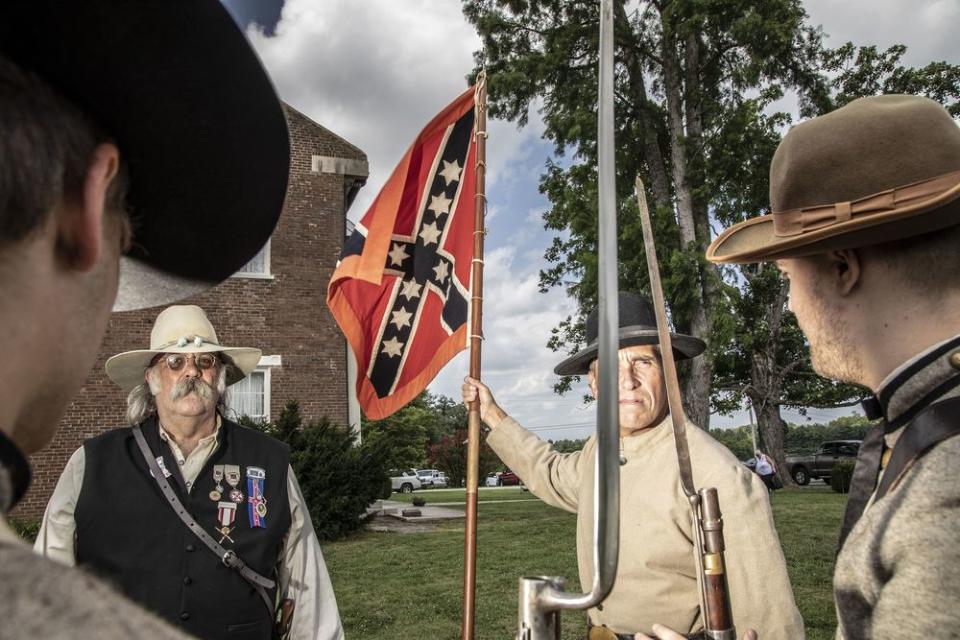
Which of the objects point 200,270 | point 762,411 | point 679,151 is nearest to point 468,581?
point 200,270

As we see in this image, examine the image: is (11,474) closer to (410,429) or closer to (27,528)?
(27,528)

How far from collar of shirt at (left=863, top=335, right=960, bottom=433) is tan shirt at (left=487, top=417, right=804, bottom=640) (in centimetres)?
95

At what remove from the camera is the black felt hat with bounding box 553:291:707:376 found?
2.98m

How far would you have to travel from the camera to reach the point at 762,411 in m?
24.6

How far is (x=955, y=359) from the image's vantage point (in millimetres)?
1237

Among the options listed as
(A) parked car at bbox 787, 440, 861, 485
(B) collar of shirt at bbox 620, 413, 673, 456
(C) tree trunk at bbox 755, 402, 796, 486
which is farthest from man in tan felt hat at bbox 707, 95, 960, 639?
(A) parked car at bbox 787, 440, 861, 485

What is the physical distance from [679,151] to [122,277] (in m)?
16.1

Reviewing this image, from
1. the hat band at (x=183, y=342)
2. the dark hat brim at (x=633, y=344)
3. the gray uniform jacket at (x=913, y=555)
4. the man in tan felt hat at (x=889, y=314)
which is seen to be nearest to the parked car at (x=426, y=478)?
the hat band at (x=183, y=342)

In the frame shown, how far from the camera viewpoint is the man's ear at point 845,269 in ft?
4.60

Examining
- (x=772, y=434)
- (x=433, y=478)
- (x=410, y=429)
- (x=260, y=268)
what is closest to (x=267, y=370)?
(x=260, y=268)

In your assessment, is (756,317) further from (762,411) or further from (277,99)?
(277,99)

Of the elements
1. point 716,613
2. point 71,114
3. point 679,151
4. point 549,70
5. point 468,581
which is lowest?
point 468,581

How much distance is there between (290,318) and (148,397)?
33.7 ft

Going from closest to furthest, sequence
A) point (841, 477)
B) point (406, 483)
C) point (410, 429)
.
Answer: point (841, 477)
point (406, 483)
point (410, 429)
